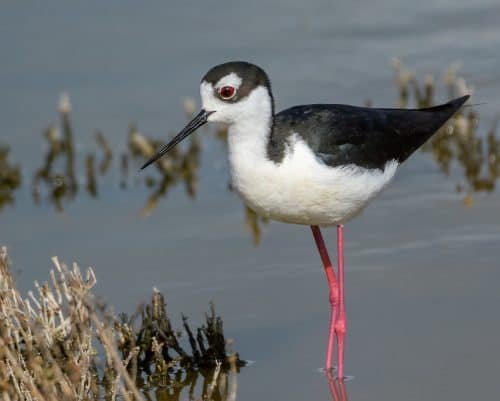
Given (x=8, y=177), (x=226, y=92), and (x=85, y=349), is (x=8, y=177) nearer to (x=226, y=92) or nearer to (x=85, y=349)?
(x=226, y=92)

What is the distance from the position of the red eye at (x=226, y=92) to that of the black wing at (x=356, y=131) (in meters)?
0.21

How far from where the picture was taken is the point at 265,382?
190 inches

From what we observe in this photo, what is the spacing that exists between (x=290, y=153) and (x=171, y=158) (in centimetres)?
292

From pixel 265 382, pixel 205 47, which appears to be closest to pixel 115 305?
pixel 265 382

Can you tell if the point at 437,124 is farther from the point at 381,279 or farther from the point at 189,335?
the point at 189,335

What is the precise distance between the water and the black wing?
634mm

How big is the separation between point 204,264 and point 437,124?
1294 millimetres

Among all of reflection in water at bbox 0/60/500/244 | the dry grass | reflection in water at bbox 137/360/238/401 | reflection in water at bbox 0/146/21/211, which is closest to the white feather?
the dry grass

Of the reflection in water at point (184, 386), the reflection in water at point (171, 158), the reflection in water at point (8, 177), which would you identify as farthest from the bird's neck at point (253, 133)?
the reflection in water at point (8, 177)

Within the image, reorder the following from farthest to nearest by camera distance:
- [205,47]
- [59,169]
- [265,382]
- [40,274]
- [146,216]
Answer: [205,47], [59,169], [146,216], [40,274], [265,382]

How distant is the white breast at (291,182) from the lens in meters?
4.71

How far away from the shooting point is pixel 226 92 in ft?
15.8

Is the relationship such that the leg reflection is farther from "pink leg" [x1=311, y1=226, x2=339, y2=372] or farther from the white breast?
the white breast

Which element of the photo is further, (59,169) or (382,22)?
(382,22)
